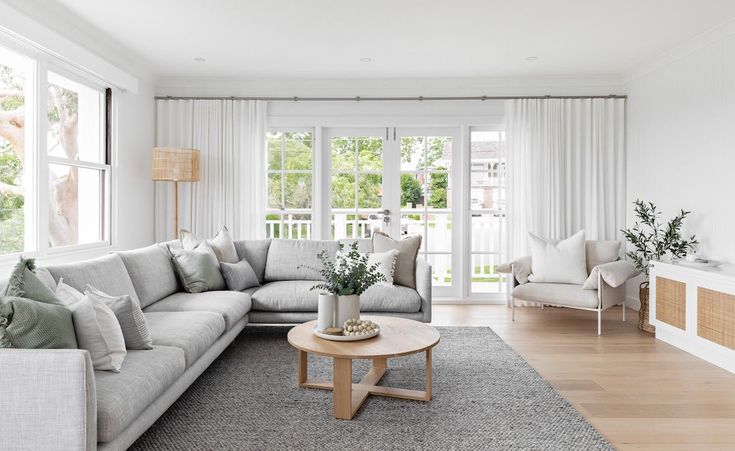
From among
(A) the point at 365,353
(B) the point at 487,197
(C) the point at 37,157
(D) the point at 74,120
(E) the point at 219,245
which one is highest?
(D) the point at 74,120

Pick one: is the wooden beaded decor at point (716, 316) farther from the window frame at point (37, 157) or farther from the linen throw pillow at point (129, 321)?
the window frame at point (37, 157)

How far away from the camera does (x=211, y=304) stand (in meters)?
3.76

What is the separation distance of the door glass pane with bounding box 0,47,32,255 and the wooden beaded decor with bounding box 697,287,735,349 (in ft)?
15.7

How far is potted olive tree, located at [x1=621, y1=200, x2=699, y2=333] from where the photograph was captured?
459 cm

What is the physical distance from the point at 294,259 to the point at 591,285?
259 cm

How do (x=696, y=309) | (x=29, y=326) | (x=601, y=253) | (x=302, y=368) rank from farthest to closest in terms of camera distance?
(x=601, y=253) → (x=696, y=309) → (x=302, y=368) → (x=29, y=326)

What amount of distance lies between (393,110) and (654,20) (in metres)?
2.67

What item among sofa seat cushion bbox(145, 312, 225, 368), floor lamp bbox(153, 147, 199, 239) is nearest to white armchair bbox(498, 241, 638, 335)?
sofa seat cushion bbox(145, 312, 225, 368)

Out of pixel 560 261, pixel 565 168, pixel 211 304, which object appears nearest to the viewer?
pixel 211 304

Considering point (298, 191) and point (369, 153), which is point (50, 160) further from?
point (369, 153)

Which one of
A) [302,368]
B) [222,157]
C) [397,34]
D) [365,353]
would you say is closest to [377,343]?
[365,353]

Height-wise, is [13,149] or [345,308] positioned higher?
[13,149]

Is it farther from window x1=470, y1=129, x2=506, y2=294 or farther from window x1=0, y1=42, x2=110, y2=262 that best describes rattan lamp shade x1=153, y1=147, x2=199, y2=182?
window x1=470, y1=129, x2=506, y2=294

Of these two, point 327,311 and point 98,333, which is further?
point 327,311
